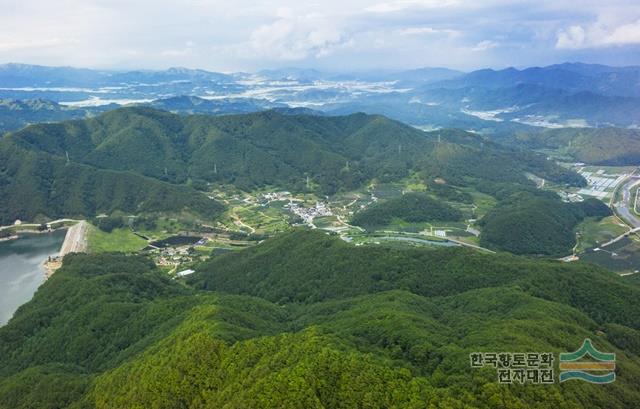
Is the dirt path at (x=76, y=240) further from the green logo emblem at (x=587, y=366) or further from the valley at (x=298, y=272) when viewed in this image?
the green logo emblem at (x=587, y=366)

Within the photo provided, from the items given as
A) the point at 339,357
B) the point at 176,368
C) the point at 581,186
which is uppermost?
the point at 339,357

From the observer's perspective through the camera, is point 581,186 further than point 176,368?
Yes

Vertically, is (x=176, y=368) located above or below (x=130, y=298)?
above

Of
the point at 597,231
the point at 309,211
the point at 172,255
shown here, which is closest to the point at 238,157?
the point at 309,211

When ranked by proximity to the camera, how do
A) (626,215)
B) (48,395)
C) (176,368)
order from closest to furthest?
(176,368) < (48,395) < (626,215)

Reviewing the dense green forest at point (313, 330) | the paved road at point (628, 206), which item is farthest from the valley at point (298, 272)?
the paved road at point (628, 206)

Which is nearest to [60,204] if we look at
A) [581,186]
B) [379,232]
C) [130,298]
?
[130,298]

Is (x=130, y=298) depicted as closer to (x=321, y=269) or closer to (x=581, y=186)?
(x=321, y=269)
